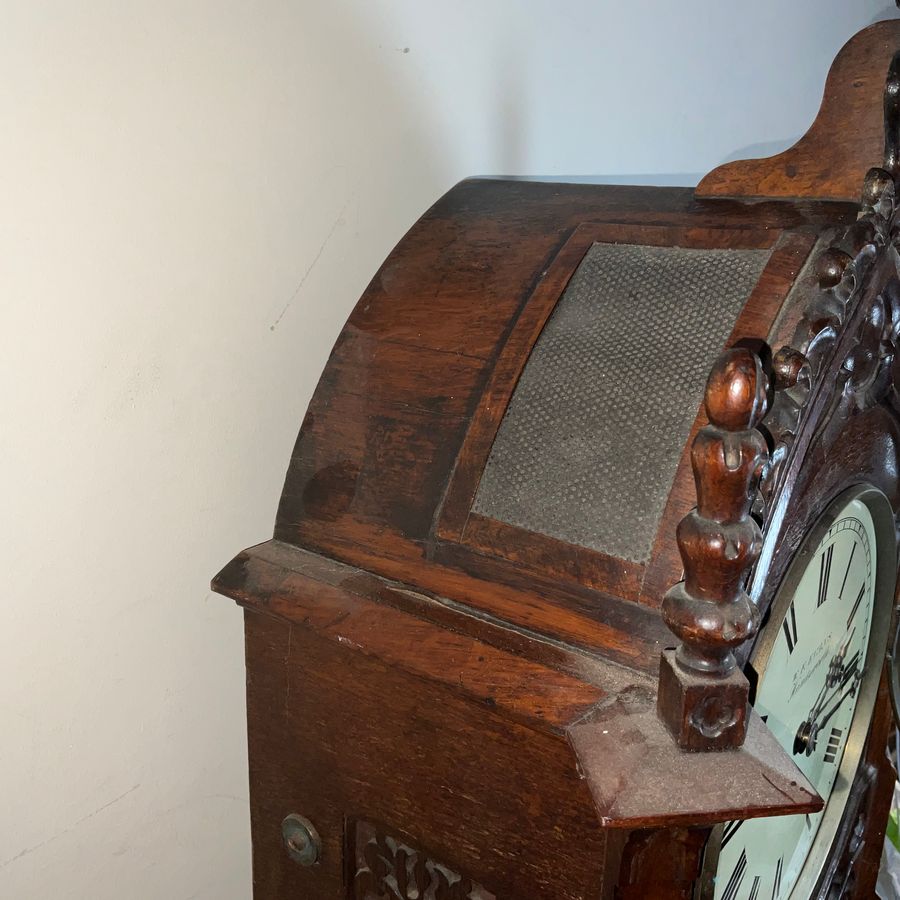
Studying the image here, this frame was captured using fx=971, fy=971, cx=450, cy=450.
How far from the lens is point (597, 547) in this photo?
2.82ft

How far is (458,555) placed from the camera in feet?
3.10

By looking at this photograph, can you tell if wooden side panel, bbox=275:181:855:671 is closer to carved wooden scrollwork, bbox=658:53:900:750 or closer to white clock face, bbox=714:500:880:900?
Result: carved wooden scrollwork, bbox=658:53:900:750

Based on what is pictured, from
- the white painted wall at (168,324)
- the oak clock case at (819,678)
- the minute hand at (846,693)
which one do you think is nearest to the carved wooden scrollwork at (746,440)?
the oak clock case at (819,678)

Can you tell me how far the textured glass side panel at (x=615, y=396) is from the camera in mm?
861

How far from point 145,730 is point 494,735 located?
1.70 feet

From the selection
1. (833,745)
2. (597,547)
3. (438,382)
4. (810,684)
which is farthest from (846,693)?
(438,382)

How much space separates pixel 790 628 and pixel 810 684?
0.14 metres

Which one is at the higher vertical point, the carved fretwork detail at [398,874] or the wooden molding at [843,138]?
the wooden molding at [843,138]

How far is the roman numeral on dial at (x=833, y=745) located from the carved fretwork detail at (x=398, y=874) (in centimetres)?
47

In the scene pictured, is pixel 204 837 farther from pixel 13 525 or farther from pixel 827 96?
pixel 827 96

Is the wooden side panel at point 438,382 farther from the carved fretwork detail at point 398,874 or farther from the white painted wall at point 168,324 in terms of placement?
the carved fretwork detail at point 398,874

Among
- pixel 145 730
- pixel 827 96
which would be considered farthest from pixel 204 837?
pixel 827 96

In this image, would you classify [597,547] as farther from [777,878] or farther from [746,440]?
[777,878]

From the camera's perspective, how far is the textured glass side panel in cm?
86
